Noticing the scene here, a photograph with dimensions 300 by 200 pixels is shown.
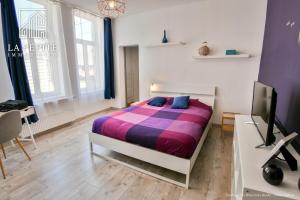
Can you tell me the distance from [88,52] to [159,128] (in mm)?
3195

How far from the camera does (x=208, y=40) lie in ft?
12.1

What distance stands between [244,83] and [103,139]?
3.08m

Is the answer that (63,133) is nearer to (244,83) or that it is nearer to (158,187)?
(158,187)

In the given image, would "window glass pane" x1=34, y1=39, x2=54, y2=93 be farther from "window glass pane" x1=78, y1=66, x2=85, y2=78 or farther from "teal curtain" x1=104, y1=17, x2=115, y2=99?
"teal curtain" x1=104, y1=17, x2=115, y2=99

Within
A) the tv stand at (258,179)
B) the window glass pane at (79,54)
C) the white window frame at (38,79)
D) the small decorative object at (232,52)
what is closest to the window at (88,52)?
the window glass pane at (79,54)

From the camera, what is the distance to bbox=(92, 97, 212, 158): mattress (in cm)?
198

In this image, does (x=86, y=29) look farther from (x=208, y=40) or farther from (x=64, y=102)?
(x=208, y=40)

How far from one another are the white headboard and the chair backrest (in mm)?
2977

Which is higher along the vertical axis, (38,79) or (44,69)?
(44,69)

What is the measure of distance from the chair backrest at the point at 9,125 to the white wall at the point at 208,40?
3086mm

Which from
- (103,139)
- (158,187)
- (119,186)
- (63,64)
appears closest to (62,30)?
(63,64)

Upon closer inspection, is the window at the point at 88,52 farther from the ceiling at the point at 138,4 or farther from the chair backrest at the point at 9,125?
the chair backrest at the point at 9,125

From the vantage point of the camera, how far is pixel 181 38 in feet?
13.0

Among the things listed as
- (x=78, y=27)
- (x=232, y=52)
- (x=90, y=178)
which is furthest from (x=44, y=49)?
(x=232, y=52)
